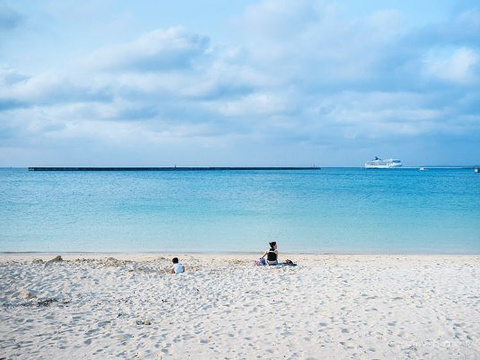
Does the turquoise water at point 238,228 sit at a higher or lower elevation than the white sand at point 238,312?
lower

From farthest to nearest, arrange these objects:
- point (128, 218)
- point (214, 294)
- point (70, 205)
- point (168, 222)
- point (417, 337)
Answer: point (70, 205)
point (128, 218)
point (168, 222)
point (214, 294)
point (417, 337)

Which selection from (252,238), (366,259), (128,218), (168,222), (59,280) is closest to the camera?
(59,280)

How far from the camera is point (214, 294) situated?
1002cm

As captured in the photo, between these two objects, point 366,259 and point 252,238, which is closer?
point 366,259

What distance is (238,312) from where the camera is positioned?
28.3 feet

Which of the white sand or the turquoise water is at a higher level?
the white sand

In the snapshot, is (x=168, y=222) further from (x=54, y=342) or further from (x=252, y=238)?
(x=54, y=342)

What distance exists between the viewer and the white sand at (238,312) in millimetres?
6734

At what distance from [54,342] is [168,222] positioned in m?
19.8

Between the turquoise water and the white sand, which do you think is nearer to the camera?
the white sand

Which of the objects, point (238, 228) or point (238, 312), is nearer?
point (238, 312)

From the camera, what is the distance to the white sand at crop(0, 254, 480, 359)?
6734 millimetres

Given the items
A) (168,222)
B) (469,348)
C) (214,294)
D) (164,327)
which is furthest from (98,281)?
(168,222)

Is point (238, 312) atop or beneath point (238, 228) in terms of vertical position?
atop
